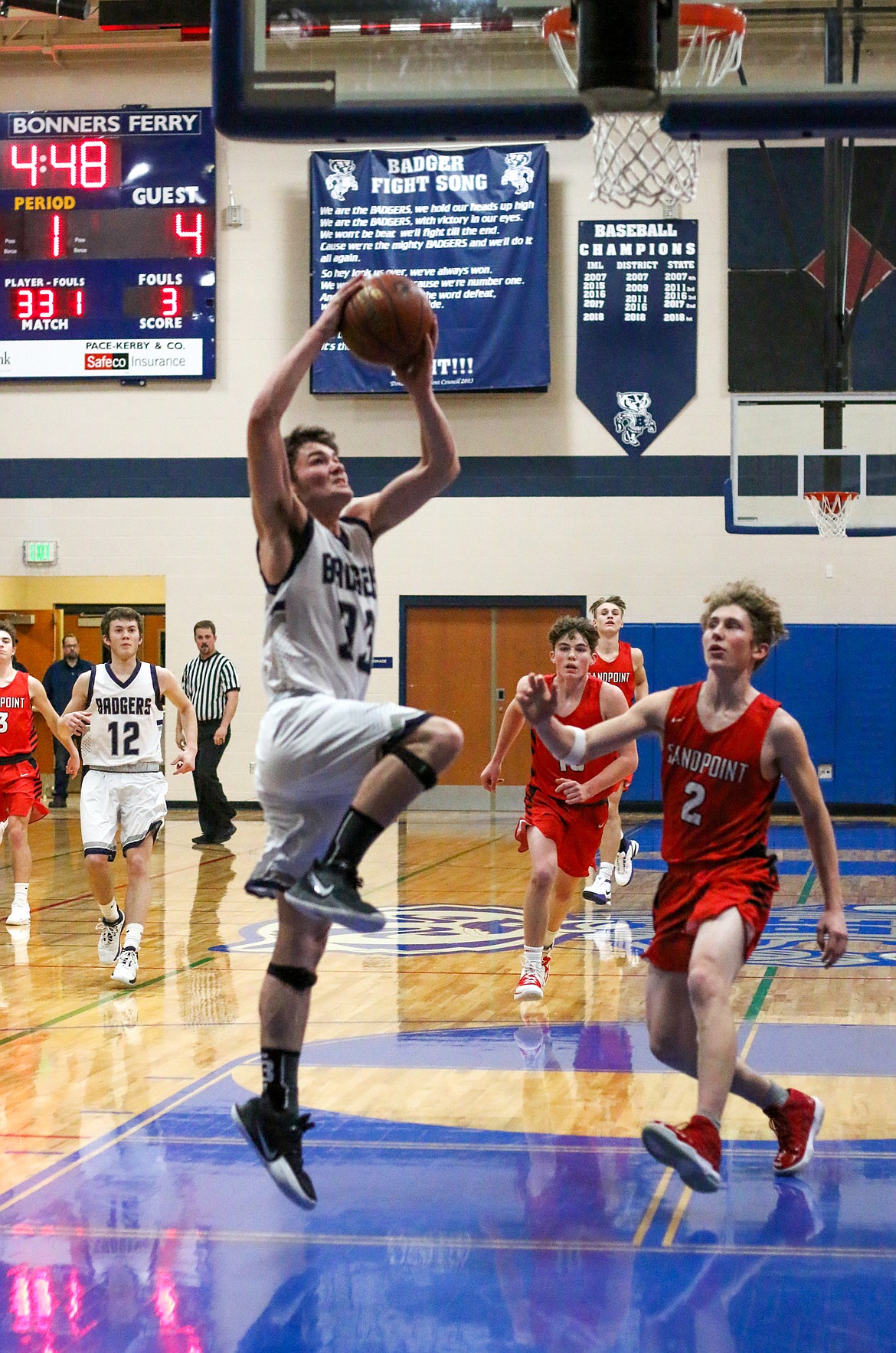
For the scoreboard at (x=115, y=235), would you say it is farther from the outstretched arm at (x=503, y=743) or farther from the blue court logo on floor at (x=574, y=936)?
the outstretched arm at (x=503, y=743)

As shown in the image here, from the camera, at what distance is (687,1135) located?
11.7ft

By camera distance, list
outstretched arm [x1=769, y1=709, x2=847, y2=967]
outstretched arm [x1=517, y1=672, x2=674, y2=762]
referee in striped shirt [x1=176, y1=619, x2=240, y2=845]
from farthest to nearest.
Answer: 1. referee in striped shirt [x1=176, y1=619, x2=240, y2=845]
2. outstretched arm [x1=517, y1=672, x2=674, y2=762]
3. outstretched arm [x1=769, y1=709, x2=847, y2=967]

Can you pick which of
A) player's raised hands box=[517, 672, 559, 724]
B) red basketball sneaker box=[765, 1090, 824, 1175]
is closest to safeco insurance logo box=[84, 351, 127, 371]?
player's raised hands box=[517, 672, 559, 724]

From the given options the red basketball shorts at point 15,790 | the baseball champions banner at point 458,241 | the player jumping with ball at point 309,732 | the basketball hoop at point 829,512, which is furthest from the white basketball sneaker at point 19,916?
the baseball champions banner at point 458,241

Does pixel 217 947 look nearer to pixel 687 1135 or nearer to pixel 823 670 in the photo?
pixel 687 1135

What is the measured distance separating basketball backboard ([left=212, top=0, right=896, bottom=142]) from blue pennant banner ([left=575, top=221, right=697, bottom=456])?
11.1 m

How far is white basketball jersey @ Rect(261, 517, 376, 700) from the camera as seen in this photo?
3823 millimetres

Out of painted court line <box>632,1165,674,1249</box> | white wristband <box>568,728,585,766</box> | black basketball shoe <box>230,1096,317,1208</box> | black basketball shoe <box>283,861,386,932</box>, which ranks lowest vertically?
painted court line <box>632,1165,674,1249</box>

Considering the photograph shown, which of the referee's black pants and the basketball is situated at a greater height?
the basketball

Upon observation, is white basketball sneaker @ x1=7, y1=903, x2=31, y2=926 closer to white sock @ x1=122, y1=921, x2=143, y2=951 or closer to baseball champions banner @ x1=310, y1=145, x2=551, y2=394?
white sock @ x1=122, y1=921, x2=143, y2=951

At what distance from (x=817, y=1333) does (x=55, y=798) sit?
15.2 m

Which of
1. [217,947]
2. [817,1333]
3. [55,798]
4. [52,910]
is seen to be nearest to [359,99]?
[817,1333]

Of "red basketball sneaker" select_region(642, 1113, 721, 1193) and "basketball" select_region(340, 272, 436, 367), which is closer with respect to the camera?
"red basketball sneaker" select_region(642, 1113, 721, 1193)

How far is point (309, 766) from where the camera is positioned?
3.77 m
